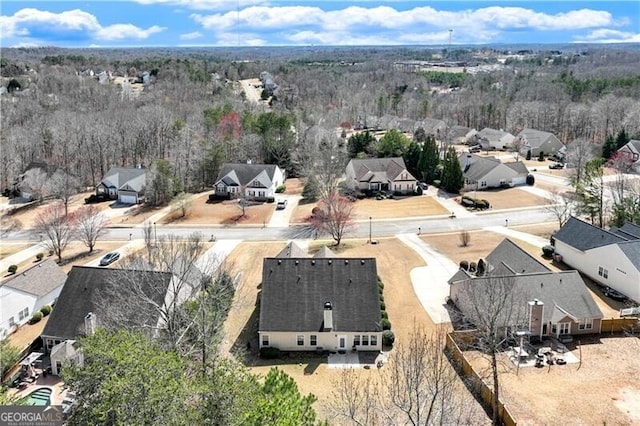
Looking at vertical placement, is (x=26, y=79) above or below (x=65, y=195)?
above

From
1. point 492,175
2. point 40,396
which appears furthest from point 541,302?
point 492,175

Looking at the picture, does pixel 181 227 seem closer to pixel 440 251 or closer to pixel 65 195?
pixel 65 195

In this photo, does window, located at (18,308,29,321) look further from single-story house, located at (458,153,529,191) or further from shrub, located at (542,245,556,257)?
single-story house, located at (458,153,529,191)

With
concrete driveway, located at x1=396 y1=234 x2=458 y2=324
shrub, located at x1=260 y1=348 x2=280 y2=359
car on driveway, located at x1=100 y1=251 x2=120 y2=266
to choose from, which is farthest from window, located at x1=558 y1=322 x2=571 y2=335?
car on driveway, located at x1=100 y1=251 x2=120 y2=266

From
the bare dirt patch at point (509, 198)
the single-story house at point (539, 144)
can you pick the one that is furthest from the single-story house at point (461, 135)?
the bare dirt patch at point (509, 198)

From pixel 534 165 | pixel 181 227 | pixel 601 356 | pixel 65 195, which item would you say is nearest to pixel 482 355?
pixel 601 356

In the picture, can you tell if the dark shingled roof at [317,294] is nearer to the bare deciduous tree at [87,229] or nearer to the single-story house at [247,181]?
the bare deciduous tree at [87,229]

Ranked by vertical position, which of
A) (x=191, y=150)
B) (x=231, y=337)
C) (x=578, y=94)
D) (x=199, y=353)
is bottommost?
(x=231, y=337)
